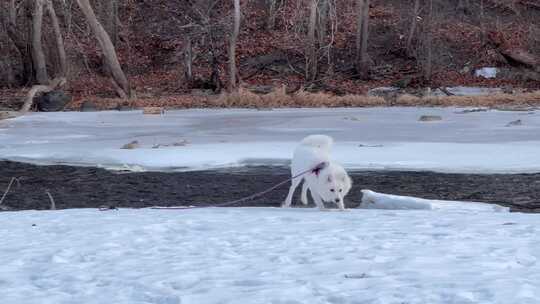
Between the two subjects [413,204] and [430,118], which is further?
[430,118]

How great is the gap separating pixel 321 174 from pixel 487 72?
1060 inches

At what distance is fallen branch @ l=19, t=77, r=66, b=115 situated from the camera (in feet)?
80.5

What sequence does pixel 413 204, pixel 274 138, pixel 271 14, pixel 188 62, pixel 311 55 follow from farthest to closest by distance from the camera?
pixel 271 14 < pixel 188 62 < pixel 311 55 < pixel 274 138 < pixel 413 204

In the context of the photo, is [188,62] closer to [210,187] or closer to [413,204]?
[210,187]

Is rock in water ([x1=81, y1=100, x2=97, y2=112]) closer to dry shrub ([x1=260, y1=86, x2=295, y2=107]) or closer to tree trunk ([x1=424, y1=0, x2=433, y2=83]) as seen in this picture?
dry shrub ([x1=260, y1=86, x2=295, y2=107])

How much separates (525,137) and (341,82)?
17.3 meters

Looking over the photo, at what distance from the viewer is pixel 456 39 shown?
37.8m

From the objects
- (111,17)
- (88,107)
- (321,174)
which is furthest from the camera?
(111,17)

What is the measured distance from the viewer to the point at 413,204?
31.9 feet

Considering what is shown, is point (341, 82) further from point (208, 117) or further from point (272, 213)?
point (272, 213)

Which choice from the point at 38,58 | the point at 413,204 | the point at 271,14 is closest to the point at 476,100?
the point at 271,14

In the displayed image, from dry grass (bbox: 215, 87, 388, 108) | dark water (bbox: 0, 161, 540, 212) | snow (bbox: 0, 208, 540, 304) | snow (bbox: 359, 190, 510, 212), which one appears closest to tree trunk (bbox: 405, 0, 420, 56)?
dry grass (bbox: 215, 87, 388, 108)

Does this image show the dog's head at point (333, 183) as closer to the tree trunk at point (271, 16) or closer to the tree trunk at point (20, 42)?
the tree trunk at point (20, 42)

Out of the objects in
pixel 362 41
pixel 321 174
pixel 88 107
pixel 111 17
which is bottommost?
pixel 88 107
